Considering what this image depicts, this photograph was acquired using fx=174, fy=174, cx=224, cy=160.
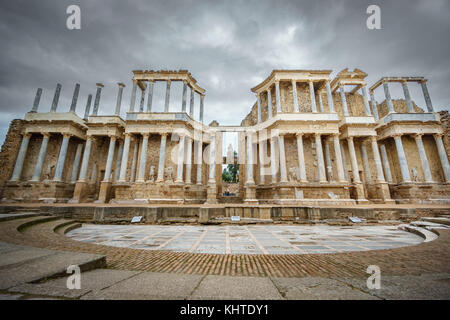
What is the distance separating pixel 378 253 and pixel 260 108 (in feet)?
61.8

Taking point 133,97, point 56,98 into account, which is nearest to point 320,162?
point 133,97

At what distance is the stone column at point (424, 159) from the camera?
16750 mm

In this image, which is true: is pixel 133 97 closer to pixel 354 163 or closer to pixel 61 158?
pixel 61 158

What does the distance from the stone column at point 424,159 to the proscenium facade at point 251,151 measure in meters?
0.10

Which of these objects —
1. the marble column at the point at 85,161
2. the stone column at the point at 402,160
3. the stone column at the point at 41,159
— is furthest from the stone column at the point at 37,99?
the stone column at the point at 402,160

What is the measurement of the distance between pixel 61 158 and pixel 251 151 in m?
20.3

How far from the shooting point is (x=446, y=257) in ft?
10.0

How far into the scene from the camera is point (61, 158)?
61.0ft

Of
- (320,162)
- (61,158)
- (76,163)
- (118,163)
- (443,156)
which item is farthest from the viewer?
(76,163)

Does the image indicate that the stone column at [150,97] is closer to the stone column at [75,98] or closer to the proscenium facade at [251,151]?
the proscenium facade at [251,151]

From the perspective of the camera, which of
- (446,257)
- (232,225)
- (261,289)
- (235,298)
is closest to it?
(235,298)

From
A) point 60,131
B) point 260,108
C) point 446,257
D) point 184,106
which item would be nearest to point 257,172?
point 260,108

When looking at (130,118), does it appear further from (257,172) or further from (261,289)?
(261,289)

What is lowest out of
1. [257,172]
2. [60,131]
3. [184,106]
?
[257,172]
